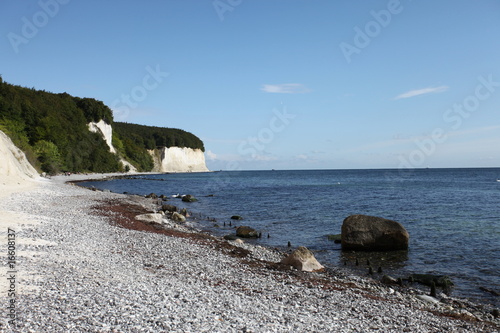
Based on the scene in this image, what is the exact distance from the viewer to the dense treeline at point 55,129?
251ft

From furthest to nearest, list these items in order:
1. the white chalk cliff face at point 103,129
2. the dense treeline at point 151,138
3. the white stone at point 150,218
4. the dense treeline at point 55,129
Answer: the dense treeline at point 151,138 → the white chalk cliff face at point 103,129 → the dense treeline at point 55,129 → the white stone at point 150,218

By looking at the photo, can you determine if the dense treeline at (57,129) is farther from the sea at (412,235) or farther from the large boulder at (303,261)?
the large boulder at (303,261)

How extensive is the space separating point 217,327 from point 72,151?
3931 inches

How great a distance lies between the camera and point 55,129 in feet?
286

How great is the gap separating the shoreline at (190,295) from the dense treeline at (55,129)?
61.9 m

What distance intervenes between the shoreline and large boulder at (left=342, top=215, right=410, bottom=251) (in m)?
4.65

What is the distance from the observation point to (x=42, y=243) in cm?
1398

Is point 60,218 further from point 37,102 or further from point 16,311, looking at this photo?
point 37,102

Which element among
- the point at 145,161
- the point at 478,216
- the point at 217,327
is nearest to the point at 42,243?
the point at 217,327

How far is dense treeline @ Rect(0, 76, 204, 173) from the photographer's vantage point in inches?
3012

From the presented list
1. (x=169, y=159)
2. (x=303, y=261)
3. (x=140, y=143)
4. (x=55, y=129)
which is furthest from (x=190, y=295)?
(x=169, y=159)

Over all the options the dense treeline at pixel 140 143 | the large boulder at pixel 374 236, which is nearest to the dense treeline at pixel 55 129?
the dense treeline at pixel 140 143

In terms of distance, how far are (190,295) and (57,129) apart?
91442mm

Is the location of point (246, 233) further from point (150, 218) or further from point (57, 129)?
point (57, 129)
